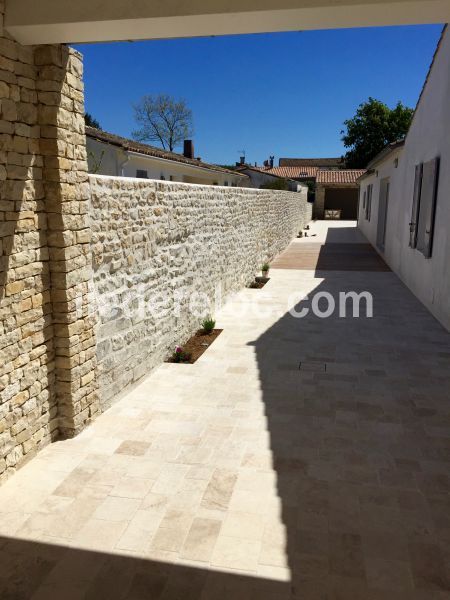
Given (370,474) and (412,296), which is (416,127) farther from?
(370,474)

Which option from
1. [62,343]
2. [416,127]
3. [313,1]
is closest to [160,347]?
[62,343]

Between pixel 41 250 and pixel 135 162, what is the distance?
11303 millimetres

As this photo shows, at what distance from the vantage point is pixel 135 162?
47.7ft

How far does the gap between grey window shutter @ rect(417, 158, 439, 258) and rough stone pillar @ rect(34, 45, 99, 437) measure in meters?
6.93

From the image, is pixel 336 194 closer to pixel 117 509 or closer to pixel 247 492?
pixel 247 492

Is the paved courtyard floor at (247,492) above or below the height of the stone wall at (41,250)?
below

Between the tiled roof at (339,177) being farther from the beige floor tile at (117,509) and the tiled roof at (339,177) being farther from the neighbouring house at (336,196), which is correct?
the beige floor tile at (117,509)

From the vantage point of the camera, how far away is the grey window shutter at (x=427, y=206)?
8.90 m

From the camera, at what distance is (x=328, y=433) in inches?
179

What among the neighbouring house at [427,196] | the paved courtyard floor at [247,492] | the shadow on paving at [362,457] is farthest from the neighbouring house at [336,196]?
the paved courtyard floor at [247,492]

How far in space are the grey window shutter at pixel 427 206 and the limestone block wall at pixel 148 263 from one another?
3912mm

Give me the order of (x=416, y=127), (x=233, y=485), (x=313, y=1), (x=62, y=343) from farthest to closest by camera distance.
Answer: (x=416, y=127) → (x=62, y=343) → (x=233, y=485) → (x=313, y=1)

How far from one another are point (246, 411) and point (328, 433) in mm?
904

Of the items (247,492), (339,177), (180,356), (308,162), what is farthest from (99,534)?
(308,162)
